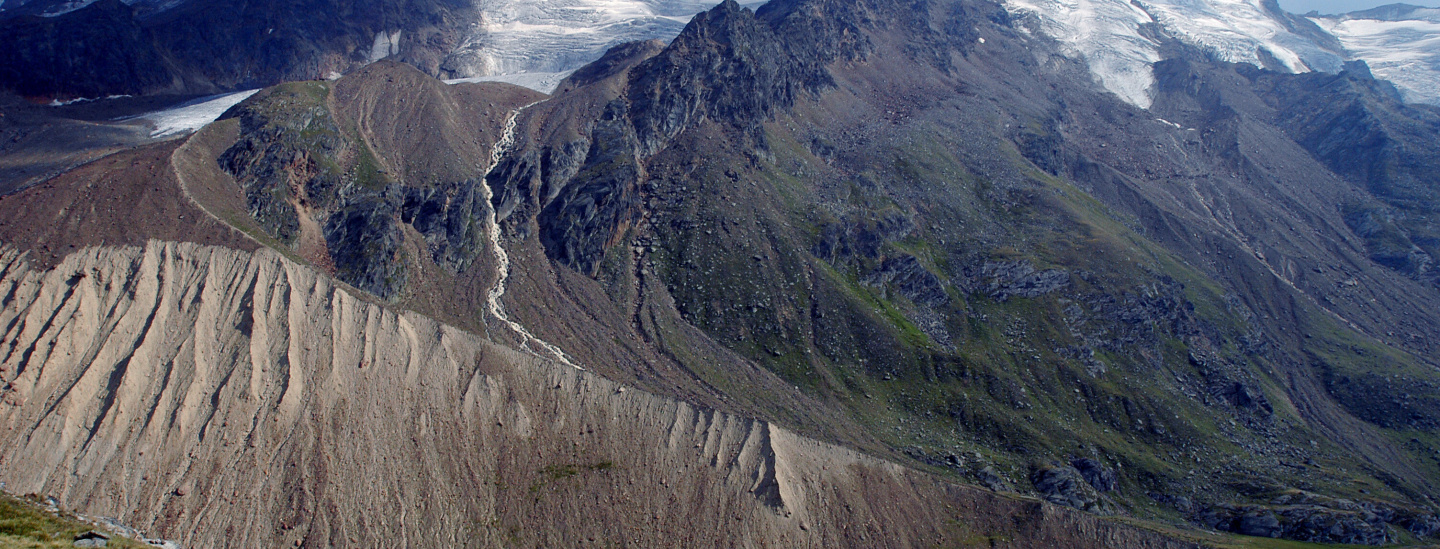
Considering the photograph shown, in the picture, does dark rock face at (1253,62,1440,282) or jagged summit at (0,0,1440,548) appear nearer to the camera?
jagged summit at (0,0,1440,548)

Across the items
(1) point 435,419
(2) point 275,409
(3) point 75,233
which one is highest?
(3) point 75,233

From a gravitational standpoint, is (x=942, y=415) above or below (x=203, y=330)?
below

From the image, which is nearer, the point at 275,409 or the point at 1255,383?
the point at 275,409

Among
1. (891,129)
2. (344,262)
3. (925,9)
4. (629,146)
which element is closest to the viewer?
(344,262)

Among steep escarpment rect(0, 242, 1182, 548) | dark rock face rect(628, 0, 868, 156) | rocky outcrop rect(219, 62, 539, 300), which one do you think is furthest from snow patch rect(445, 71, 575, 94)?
steep escarpment rect(0, 242, 1182, 548)

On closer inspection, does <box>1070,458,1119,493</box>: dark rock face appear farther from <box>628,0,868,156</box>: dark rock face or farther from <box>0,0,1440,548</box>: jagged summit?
<box>628,0,868,156</box>: dark rock face

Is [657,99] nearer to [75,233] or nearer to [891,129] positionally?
[891,129]

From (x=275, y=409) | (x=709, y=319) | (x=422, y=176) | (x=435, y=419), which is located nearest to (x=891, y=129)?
(x=709, y=319)

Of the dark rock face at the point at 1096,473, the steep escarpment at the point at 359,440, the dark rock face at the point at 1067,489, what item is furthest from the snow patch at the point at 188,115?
the dark rock face at the point at 1096,473
